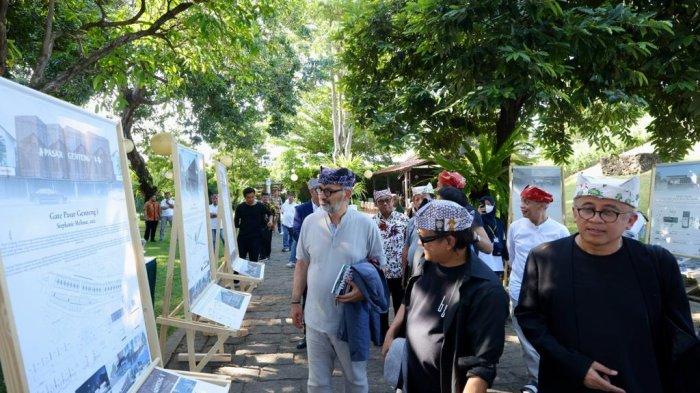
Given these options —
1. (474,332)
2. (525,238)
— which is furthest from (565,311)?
(525,238)

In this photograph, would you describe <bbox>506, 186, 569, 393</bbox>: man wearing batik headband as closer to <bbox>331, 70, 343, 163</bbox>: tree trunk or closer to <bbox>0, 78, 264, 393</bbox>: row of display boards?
<bbox>0, 78, 264, 393</bbox>: row of display boards

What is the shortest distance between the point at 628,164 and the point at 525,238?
20.0m

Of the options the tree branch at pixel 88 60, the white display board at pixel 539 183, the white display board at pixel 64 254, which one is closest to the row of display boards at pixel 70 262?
the white display board at pixel 64 254

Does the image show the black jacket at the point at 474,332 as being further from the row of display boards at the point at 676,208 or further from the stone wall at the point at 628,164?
the stone wall at the point at 628,164

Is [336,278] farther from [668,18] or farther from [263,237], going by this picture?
[668,18]

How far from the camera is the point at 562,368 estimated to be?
6.82 feet

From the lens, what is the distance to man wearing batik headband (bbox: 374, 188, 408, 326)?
209 inches

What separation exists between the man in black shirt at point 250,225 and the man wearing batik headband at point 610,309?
6983mm

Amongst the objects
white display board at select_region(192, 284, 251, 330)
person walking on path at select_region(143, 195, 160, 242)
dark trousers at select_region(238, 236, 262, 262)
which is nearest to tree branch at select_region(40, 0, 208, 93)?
white display board at select_region(192, 284, 251, 330)

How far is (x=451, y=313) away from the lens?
207 centimetres

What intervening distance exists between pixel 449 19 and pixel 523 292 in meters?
5.11

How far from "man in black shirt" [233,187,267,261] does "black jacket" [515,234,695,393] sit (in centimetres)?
689

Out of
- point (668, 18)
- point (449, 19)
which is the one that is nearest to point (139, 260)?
point (449, 19)

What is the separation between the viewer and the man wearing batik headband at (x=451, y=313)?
1.99 metres
